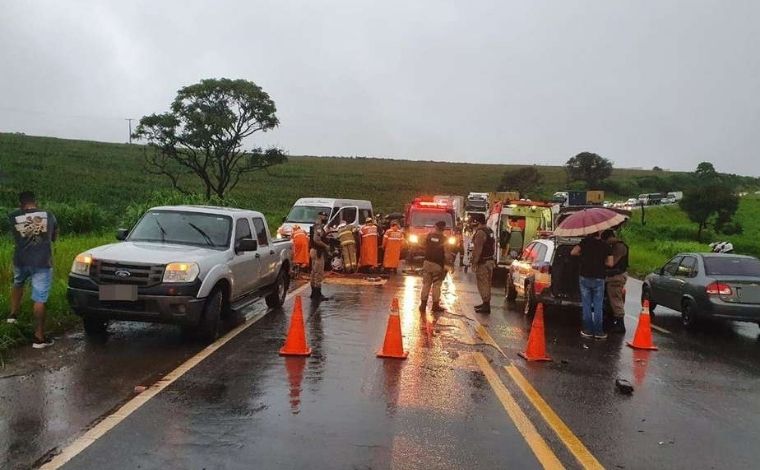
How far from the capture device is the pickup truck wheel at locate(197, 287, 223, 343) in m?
8.44

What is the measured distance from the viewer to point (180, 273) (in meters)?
8.17

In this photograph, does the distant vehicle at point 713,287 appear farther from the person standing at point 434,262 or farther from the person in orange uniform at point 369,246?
the person in orange uniform at point 369,246

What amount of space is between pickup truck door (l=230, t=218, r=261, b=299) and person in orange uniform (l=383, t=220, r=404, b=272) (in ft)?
27.3

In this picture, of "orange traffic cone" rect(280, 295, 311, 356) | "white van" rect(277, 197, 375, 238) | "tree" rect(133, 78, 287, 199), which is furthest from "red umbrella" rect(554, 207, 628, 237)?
"tree" rect(133, 78, 287, 199)

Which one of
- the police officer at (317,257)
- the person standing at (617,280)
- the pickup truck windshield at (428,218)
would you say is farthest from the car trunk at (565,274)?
the pickup truck windshield at (428,218)

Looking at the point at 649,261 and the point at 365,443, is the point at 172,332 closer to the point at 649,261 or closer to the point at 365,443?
the point at 365,443

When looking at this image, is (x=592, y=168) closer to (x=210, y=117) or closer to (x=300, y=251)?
(x=210, y=117)

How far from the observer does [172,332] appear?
9.23 metres

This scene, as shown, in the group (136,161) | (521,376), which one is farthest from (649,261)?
(136,161)

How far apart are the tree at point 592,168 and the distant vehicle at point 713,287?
290 ft

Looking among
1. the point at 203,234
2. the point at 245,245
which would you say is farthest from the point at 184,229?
the point at 245,245

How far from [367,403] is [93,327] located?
455 centimetres

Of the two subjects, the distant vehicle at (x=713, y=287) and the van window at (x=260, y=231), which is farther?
the distant vehicle at (x=713, y=287)

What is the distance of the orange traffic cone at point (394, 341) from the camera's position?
806 cm
